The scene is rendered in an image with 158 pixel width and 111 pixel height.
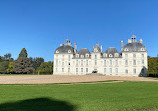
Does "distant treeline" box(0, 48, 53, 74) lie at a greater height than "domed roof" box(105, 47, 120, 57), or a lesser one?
lesser

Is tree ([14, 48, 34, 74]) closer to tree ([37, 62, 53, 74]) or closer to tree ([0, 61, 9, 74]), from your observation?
tree ([37, 62, 53, 74])

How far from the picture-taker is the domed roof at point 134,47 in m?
48.5

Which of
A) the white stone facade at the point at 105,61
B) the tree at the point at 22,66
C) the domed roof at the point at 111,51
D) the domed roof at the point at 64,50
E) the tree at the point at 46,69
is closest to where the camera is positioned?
the white stone facade at the point at 105,61

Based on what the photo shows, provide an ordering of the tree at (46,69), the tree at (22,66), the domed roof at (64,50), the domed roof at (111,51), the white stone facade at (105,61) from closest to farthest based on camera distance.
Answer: the white stone facade at (105,61) < the domed roof at (111,51) < the domed roof at (64,50) < the tree at (22,66) < the tree at (46,69)

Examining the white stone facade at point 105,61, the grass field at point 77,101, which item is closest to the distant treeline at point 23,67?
the white stone facade at point 105,61

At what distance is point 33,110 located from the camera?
6.14 m

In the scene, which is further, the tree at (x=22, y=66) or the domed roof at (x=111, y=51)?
the tree at (x=22, y=66)

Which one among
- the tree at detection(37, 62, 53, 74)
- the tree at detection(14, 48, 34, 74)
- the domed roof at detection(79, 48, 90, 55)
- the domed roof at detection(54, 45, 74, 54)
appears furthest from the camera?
the tree at detection(37, 62, 53, 74)

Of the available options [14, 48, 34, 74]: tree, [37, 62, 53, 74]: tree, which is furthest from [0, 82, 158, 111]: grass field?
[37, 62, 53, 74]: tree

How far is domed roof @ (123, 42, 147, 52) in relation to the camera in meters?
48.5

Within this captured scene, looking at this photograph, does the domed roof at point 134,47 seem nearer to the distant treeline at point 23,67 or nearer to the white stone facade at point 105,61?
A: the white stone facade at point 105,61

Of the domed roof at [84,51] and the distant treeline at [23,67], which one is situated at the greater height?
the domed roof at [84,51]

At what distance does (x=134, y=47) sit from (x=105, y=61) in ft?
37.7

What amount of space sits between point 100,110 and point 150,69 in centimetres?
4626
